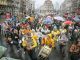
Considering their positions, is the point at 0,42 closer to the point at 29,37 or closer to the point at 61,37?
the point at 61,37

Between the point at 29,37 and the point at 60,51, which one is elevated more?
the point at 29,37

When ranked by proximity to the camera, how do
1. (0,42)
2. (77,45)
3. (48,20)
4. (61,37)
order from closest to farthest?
1. (77,45)
2. (61,37)
3. (0,42)
4. (48,20)

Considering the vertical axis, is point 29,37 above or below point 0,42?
above

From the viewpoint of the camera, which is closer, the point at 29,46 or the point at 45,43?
the point at 29,46

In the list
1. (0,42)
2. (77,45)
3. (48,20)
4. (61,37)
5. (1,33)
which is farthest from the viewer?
(48,20)

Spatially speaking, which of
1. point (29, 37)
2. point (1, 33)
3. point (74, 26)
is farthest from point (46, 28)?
point (29, 37)

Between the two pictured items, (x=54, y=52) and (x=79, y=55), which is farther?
(x=54, y=52)

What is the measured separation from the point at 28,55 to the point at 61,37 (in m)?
3.99

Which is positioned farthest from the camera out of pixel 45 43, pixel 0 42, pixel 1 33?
pixel 1 33

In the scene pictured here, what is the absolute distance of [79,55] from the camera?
13.7m

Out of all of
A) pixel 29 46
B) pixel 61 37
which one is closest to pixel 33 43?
pixel 29 46

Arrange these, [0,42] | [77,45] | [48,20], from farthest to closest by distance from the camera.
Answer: [48,20] < [0,42] < [77,45]

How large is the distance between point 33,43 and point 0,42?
6859mm

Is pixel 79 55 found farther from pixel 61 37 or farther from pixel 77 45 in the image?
pixel 61 37
